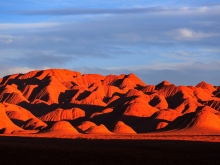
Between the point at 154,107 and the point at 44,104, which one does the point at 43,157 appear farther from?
the point at 44,104

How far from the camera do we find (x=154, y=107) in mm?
169750

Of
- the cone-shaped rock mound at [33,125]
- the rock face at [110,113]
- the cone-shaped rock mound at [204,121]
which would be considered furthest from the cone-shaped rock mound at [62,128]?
the cone-shaped rock mound at [204,121]

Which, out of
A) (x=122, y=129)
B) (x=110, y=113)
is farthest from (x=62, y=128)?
(x=110, y=113)

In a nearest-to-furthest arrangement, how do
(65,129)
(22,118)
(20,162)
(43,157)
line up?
(20,162)
(43,157)
(65,129)
(22,118)

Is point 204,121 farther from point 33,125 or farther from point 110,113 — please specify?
point 110,113

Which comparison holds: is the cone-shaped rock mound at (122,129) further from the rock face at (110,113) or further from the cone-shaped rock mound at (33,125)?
the cone-shaped rock mound at (33,125)

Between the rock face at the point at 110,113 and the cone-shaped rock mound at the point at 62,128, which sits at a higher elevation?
the cone-shaped rock mound at the point at 62,128

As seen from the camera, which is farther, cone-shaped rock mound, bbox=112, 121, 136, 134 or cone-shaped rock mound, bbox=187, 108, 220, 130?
cone-shaped rock mound, bbox=112, 121, 136, 134

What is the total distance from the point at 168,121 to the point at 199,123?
19366 mm

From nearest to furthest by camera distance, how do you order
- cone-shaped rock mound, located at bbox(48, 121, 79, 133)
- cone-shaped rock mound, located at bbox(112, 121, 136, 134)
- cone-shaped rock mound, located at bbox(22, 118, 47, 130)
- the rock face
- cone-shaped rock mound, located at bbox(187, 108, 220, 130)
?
1. cone-shaped rock mound, located at bbox(48, 121, 79, 133)
2. cone-shaped rock mound, located at bbox(187, 108, 220, 130)
3. the rock face
4. cone-shaped rock mound, located at bbox(112, 121, 136, 134)
5. cone-shaped rock mound, located at bbox(22, 118, 47, 130)

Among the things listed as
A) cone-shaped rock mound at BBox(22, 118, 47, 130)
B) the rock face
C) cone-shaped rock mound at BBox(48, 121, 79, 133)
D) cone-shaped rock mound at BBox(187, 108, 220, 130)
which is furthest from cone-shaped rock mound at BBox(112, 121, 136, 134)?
cone-shaped rock mound at BBox(22, 118, 47, 130)

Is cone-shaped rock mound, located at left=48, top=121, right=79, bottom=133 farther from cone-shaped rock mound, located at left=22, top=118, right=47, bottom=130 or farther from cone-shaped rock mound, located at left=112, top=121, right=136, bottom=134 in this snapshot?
cone-shaped rock mound, located at left=22, top=118, right=47, bottom=130

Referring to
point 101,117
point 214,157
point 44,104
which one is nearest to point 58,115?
point 101,117

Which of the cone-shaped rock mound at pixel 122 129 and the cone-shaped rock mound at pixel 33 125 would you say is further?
the cone-shaped rock mound at pixel 33 125
